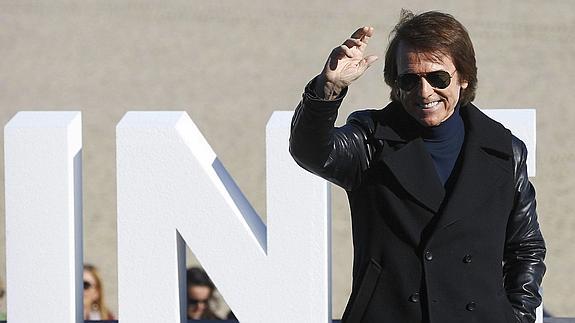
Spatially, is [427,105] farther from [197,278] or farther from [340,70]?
[197,278]

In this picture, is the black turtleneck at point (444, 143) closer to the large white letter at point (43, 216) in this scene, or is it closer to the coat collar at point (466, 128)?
the coat collar at point (466, 128)

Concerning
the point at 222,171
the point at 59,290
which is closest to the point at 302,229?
the point at 222,171

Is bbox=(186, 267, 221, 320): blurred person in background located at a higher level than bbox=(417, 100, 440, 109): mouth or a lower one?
higher

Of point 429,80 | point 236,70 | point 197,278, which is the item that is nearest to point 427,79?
point 429,80

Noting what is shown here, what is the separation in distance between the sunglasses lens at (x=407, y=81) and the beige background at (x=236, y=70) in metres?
7.27

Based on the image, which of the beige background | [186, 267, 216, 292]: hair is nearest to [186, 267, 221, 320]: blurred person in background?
[186, 267, 216, 292]: hair

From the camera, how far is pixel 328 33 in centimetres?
986

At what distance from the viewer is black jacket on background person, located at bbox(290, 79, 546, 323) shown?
240cm

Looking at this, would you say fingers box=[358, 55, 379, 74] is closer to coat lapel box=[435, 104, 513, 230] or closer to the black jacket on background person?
Result: the black jacket on background person

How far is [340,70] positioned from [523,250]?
0.62 m

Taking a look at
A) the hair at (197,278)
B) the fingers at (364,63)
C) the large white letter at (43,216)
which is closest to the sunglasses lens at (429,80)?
the fingers at (364,63)

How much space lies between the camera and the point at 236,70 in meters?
9.88

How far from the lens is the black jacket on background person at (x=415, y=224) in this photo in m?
2.40

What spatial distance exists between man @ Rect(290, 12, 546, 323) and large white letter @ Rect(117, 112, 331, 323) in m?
1.73
